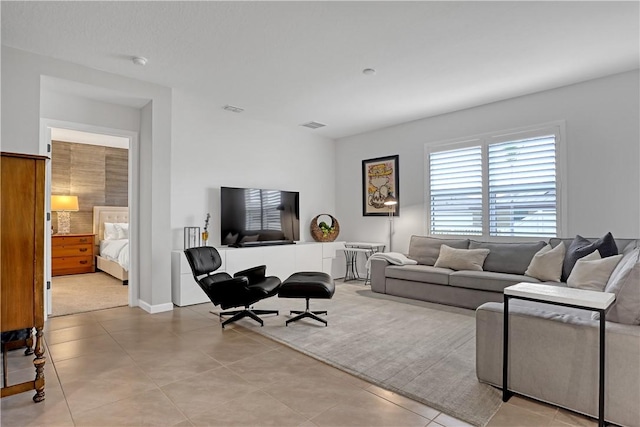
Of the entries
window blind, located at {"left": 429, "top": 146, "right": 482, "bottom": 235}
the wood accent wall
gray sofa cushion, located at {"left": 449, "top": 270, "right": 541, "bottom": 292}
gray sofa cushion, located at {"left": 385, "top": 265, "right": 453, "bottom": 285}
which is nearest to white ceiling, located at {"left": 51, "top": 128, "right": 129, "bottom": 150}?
the wood accent wall

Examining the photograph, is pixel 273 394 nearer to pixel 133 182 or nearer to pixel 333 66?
pixel 333 66

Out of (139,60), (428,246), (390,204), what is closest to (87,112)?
(139,60)

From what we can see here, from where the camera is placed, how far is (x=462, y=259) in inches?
185

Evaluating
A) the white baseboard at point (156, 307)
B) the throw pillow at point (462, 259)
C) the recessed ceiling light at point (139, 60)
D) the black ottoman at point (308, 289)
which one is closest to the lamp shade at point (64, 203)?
the white baseboard at point (156, 307)

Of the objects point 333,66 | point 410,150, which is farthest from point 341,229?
point 333,66

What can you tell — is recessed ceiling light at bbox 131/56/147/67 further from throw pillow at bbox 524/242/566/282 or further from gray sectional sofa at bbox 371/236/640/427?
throw pillow at bbox 524/242/566/282

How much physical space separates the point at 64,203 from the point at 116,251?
1.77 metres

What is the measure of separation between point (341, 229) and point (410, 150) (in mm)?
2115

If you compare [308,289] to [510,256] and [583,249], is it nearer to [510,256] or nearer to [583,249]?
[510,256]

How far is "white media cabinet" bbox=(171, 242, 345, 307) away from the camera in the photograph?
456 centimetres

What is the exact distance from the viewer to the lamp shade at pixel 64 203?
6848mm

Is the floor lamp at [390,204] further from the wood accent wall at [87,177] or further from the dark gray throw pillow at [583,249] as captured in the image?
the wood accent wall at [87,177]

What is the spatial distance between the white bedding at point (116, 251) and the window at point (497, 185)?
5019 millimetres

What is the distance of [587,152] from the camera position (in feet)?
13.8
